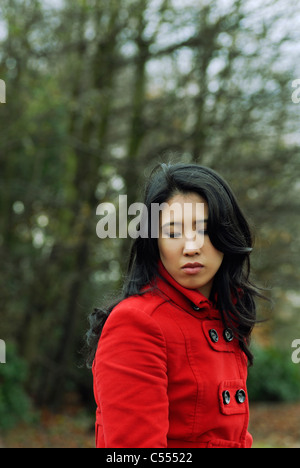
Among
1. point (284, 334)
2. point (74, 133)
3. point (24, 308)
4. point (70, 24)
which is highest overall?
point (70, 24)

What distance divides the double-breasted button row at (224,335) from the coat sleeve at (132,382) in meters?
A: 0.19

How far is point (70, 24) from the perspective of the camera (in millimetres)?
9406

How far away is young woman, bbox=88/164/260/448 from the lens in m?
1.44

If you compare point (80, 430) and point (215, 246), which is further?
point (80, 430)

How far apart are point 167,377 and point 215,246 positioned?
1.37 feet

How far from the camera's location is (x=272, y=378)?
50.5 feet

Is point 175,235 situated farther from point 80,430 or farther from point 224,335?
point 80,430

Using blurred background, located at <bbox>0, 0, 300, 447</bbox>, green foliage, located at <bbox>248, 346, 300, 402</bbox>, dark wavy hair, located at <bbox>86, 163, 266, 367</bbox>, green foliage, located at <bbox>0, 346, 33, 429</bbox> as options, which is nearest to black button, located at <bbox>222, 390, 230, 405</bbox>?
dark wavy hair, located at <bbox>86, 163, 266, 367</bbox>

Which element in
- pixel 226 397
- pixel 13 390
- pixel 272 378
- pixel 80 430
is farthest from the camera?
pixel 272 378

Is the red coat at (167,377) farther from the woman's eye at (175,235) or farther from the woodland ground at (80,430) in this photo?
the woodland ground at (80,430)

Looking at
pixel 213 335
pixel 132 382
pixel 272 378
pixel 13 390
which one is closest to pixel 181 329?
pixel 213 335

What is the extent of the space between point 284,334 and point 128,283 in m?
15.9
